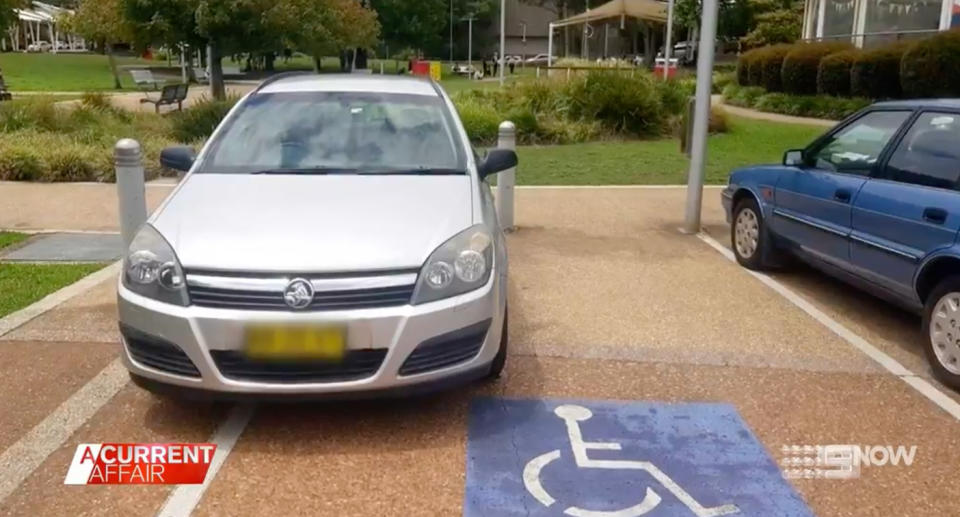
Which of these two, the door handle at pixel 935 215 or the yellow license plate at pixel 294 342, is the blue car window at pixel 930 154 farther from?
the yellow license plate at pixel 294 342

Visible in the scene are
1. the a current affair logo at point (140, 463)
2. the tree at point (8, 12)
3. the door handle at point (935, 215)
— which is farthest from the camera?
the tree at point (8, 12)

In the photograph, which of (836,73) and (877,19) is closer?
(836,73)

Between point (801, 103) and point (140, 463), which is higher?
point (801, 103)

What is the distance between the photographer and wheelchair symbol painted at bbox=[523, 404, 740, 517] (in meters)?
3.40

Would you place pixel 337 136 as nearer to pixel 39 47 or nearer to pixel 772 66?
pixel 772 66

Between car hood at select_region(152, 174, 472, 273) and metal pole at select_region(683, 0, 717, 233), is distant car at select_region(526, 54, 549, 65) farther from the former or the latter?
car hood at select_region(152, 174, 472, 273)

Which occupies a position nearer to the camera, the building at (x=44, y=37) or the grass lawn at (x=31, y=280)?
the grass lawn at (x=31, y=280)

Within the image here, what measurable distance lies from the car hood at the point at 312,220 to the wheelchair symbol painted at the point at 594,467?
1056mm

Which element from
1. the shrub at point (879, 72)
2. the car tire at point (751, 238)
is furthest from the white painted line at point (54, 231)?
the shrub at point (879, 72)

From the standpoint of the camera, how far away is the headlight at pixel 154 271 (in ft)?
12.5

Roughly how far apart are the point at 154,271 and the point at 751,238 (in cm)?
507

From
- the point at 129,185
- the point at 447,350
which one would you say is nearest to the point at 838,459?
the point at 447,350

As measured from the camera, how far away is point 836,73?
20938 mm

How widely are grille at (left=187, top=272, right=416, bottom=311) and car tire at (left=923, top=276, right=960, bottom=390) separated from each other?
120 inches
